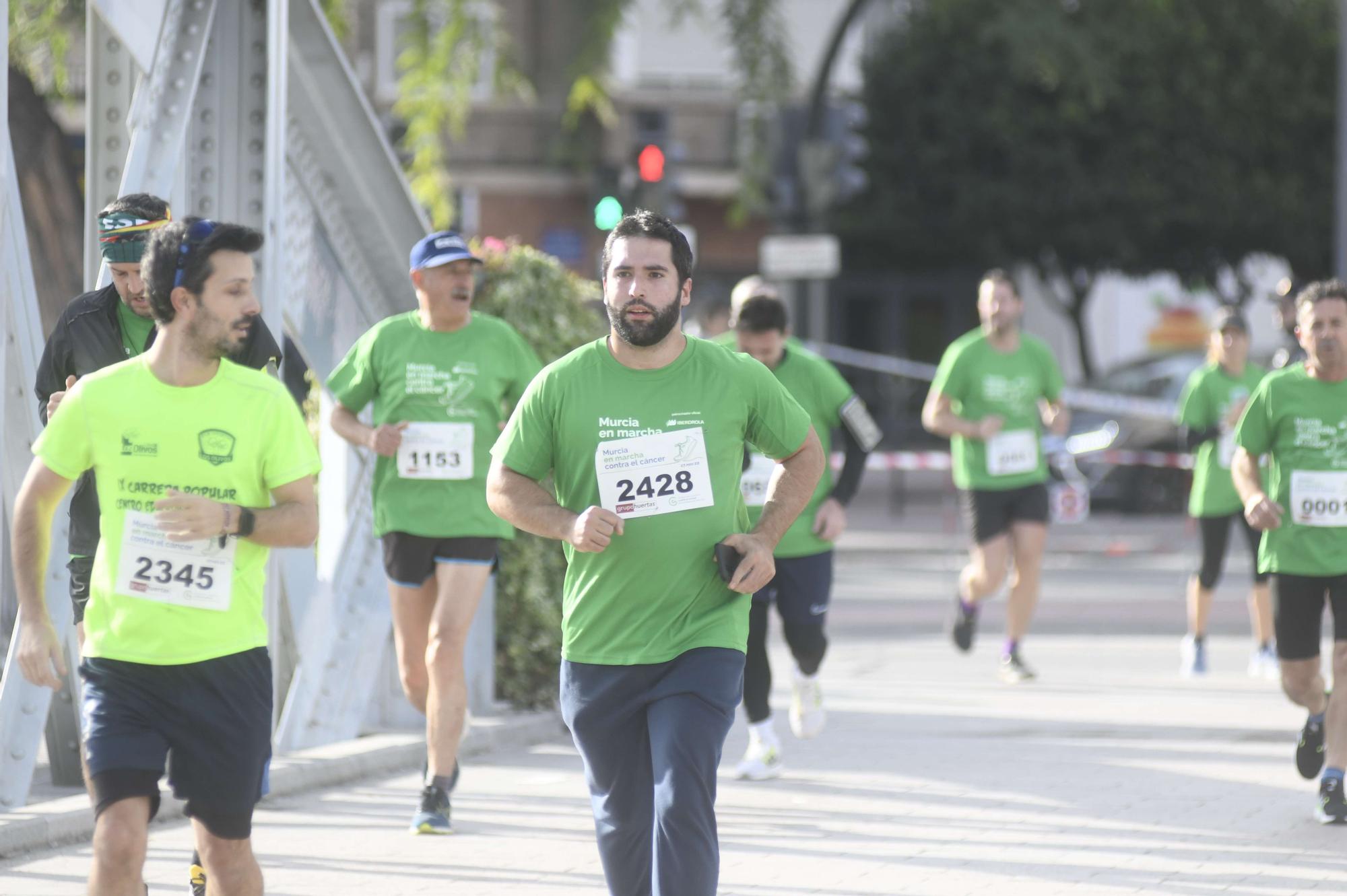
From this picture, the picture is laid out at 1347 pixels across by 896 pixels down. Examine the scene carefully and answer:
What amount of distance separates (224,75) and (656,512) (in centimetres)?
381

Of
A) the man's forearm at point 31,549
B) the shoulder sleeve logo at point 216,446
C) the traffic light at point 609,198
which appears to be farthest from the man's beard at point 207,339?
the traffic light at point 609,198

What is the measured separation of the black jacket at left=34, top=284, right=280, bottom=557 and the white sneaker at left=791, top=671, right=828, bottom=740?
12.3 ft

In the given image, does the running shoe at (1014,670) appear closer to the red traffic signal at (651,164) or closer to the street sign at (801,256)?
the red traffic signal at (651,164)

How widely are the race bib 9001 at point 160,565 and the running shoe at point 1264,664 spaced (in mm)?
8145

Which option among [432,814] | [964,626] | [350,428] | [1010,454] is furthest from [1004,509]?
[432,814]

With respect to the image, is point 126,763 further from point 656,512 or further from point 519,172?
point 519,172

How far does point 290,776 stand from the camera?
24.8 feet

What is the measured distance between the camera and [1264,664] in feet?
36.8

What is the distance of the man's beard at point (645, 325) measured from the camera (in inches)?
Answer: 183

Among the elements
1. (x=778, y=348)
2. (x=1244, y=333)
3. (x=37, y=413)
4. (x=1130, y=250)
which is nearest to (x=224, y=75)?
(x=37, y=413)

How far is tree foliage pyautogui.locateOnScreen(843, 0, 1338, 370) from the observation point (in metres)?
29.5

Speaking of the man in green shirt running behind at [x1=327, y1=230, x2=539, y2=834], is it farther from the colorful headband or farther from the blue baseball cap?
the colorful headband

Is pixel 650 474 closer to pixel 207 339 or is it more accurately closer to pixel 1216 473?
pixel 207 339

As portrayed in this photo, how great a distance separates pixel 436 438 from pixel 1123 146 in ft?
79.5
